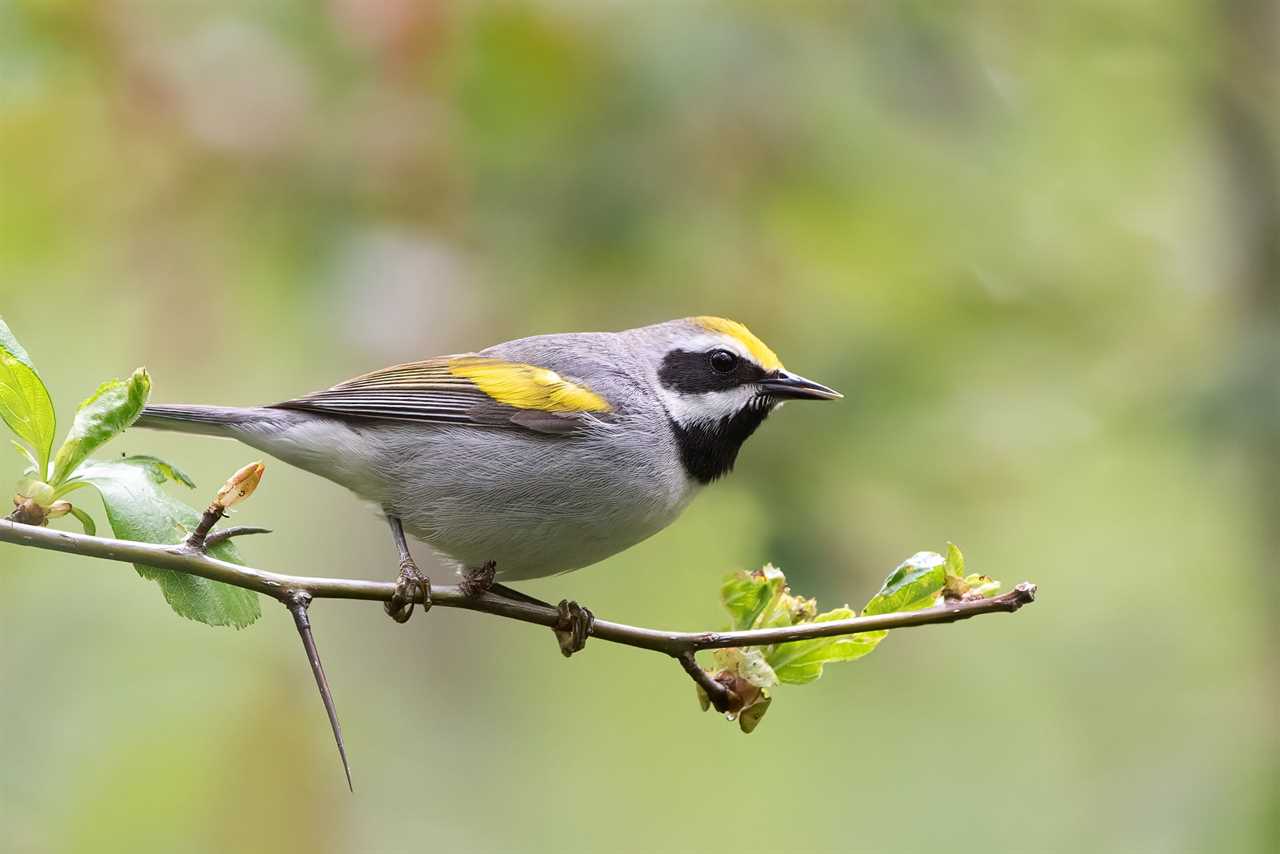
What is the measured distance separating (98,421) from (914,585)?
1823mm

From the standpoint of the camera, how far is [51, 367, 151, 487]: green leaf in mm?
2779

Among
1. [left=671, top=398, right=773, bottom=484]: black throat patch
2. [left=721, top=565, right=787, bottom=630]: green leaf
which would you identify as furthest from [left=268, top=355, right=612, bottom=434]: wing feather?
[left=721, top=565, right=787, bottom=630]: green leaf

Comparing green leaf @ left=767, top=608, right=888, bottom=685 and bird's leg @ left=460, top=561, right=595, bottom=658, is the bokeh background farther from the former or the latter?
green leaf @ left=767, top=608, right=888, bottom=685

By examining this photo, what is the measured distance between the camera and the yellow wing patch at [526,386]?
15.7ft

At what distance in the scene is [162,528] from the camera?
9.05 ft

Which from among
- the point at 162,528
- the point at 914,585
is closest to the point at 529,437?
the point at 162,528

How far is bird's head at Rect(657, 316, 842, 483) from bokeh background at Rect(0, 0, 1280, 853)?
2.92 ft

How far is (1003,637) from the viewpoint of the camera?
806 cm

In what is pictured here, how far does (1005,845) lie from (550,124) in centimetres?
540

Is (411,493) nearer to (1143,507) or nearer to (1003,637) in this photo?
(1003,637)

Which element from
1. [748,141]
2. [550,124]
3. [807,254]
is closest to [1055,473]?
[807,254]

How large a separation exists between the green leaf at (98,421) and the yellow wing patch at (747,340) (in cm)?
278

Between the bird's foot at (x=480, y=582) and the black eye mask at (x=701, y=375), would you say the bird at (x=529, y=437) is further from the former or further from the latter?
the bird's foot at (x=480, y=582)

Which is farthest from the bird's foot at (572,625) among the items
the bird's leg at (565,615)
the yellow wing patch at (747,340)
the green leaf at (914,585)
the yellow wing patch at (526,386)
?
the yellow wing patch at (747,340)
